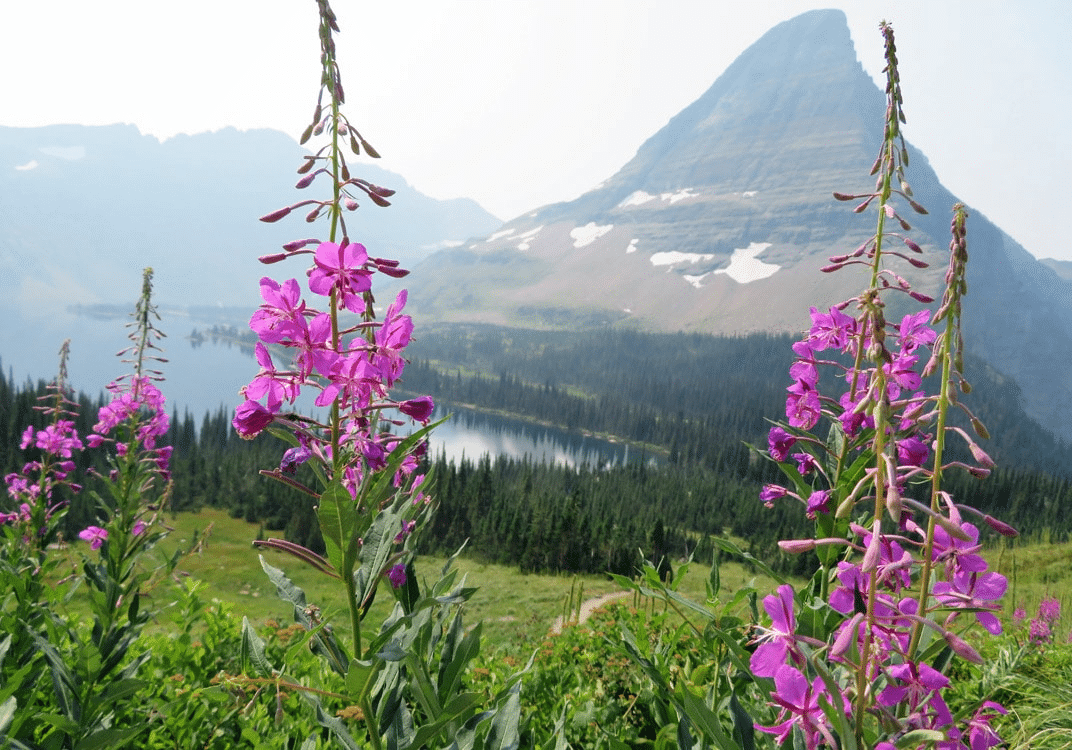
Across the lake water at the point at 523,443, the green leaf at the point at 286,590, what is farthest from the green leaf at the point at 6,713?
the lake water at the point at 523,443

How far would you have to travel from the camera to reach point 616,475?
Answer: 78.6 m

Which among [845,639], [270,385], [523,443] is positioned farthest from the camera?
[523,443]

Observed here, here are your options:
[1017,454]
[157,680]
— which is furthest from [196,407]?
[1017,454]

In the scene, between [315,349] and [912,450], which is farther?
[912,450]

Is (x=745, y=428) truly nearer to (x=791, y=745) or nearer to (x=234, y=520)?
(x=234, y=520)

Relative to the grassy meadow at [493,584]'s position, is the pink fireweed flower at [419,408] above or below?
above

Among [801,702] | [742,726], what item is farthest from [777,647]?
[742,726]

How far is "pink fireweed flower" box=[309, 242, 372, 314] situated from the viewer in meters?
1.86

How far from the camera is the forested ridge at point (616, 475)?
4631 centimetres

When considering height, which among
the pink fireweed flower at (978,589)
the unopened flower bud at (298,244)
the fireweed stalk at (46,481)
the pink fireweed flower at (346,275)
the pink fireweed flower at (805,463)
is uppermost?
the unopened flower bud at (298,244)

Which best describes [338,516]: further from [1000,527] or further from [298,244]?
[1000,527]

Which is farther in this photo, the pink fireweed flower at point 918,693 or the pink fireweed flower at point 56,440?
the pink fireweed flower at point 56,440

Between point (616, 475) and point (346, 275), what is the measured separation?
78.8 meters

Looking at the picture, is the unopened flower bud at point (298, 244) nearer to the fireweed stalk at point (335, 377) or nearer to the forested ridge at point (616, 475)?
the fireweed stalk at point (335, 377)
